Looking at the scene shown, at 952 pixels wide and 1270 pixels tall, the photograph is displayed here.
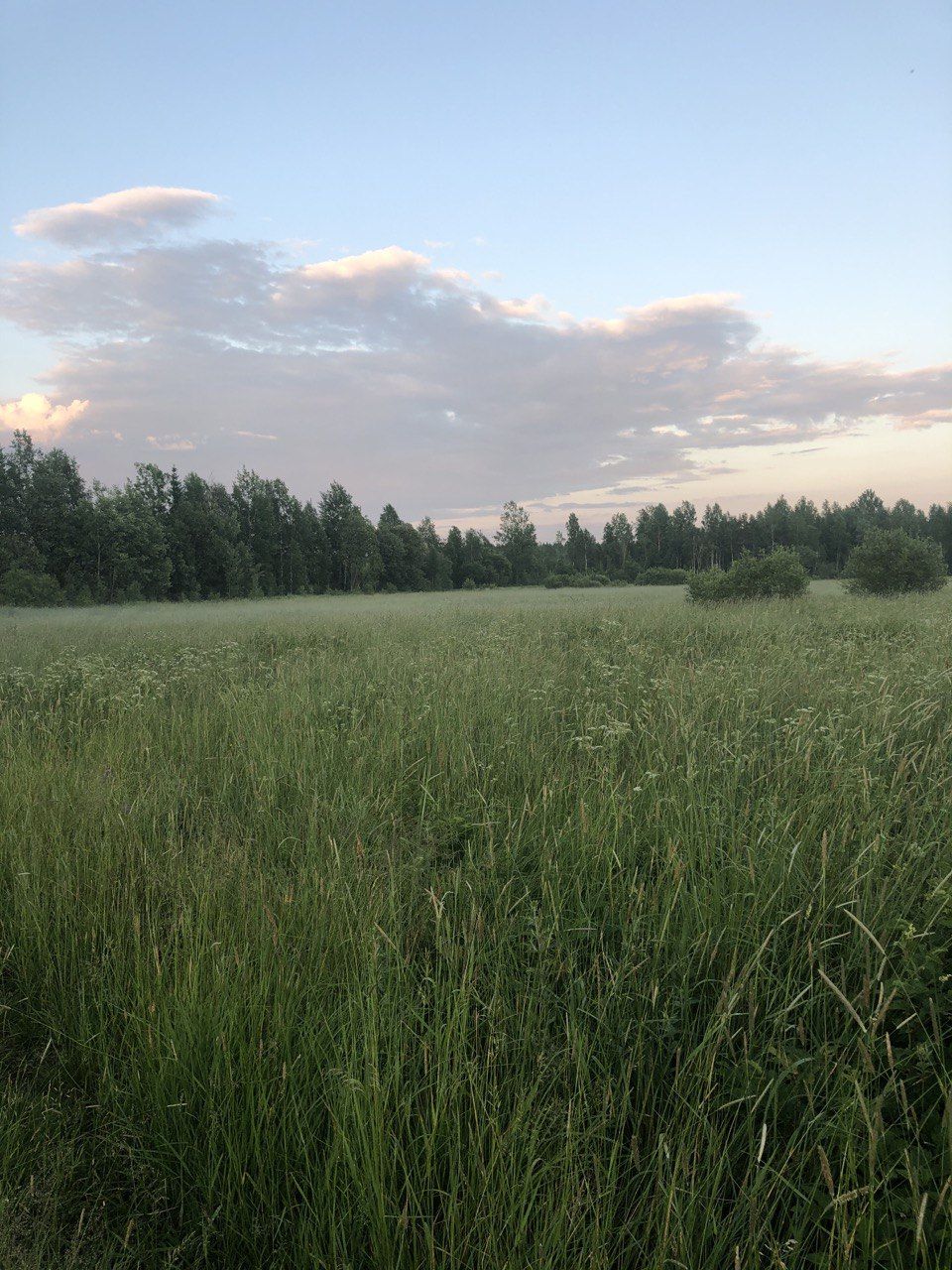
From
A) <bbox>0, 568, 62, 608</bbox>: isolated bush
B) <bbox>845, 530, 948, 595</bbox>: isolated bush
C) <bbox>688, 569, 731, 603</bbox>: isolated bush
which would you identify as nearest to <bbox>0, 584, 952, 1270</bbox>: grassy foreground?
<bbox>688, 569, 731, 603</bbox>: isolated bush

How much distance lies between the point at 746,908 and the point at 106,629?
51.5 feet

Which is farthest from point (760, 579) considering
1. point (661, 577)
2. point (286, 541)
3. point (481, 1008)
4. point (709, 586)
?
point (286, 541)

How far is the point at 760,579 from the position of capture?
18.5m

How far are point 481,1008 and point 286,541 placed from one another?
2895 inches

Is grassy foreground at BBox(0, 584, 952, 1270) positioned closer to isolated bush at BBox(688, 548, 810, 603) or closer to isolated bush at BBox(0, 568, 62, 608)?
isolated bush at BBox(688, 548, 810, 603)

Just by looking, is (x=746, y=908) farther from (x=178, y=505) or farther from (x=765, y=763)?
(x=178, y=505)

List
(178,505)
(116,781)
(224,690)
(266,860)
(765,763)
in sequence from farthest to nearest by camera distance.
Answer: (178,505), (224,690), (116,781), (765,763), (266,860)

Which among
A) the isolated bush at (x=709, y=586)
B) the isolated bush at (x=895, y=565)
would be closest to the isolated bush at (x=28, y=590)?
the isolated bush at (x=709, y=586)

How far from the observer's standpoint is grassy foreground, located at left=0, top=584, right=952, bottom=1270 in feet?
4.83

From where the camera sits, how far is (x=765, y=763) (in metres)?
3.75

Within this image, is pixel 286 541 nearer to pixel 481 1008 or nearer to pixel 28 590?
pixel 28 590

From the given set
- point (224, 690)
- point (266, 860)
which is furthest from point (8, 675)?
point (266, 860)

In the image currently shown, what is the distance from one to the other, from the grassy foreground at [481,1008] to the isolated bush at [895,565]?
19.7 metres

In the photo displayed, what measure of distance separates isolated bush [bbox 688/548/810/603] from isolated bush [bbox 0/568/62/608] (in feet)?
114
